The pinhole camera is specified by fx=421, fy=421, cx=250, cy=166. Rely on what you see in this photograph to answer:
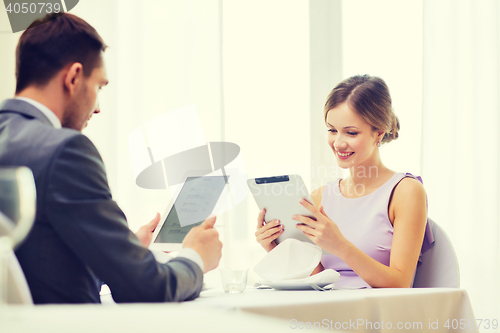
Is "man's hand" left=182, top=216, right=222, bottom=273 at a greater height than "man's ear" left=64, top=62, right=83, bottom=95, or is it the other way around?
"man's ear" left=64, top=62, right=83, bottom=95

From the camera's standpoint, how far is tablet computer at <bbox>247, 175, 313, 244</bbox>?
1.20 m

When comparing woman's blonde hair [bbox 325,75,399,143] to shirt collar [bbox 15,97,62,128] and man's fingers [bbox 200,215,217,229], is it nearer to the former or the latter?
man's fingers [bbox 200,215,217,229]

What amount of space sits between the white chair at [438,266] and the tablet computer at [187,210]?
80 cm

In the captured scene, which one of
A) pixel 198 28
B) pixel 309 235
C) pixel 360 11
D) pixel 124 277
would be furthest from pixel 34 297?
pixel 360 11

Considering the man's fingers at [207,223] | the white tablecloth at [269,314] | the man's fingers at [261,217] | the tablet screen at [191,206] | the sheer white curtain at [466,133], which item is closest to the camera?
the white tablecloth at [269,314]

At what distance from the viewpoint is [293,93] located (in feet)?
9.18

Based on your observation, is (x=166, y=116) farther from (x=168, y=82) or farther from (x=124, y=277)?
(x=124, y=277)

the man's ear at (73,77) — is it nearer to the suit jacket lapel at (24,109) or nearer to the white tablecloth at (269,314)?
the suit jacket lapel at (24,109)

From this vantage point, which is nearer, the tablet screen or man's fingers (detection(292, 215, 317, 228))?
the tablet screen

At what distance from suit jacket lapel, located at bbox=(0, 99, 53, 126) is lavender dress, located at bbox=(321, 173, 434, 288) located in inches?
38.9

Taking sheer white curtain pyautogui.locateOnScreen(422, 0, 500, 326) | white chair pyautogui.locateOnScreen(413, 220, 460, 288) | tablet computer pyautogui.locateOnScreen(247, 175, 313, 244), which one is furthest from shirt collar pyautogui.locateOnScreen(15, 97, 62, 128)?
sheer white curtain pyautogui.locateOnScreen(422, 0, 500, 326)

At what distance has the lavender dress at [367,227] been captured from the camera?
1.43m

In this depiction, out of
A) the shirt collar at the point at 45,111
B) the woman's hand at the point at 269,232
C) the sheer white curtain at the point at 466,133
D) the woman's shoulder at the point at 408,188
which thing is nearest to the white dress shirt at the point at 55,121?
the shirt collar at the point at 45,111

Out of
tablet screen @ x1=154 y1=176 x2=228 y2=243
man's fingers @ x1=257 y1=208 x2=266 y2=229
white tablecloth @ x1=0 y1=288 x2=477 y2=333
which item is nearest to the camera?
white tablecloth @ x1=0 y1=288 x2=477 y2=333
